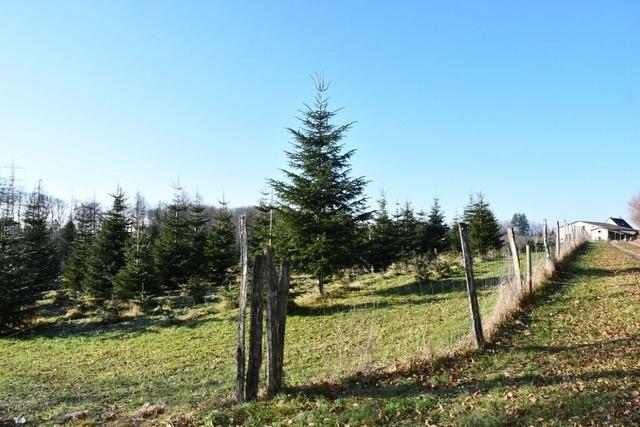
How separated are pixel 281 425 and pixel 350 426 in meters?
0.81

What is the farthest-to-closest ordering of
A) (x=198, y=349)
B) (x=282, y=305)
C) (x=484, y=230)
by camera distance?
(x=484, y=230)
(x=198, y=349)
(x=282, y=305)

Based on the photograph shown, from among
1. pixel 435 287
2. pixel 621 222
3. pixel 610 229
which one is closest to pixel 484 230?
pixel 435 287

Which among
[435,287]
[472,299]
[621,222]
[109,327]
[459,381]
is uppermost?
[621,222]

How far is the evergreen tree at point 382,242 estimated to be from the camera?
87.5 ft

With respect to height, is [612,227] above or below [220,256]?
above

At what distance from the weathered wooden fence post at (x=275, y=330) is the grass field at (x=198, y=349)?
66cm

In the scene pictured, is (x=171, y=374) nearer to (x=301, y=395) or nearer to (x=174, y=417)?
(x=174, y=417)

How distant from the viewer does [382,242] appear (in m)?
27.5

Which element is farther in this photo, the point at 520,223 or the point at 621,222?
the point at 520,223

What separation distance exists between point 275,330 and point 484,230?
32308 millimetres

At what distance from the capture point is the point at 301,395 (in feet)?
19.2

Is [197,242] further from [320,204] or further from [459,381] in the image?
[459,381]

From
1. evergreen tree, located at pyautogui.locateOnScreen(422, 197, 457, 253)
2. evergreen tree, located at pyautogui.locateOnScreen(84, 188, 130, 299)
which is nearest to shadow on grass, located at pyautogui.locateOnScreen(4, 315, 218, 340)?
evergreen tree, located at pyautogui.locateOnScreen(84, 188, 130, 299)

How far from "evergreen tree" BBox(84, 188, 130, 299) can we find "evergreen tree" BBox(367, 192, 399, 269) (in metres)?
14.6
